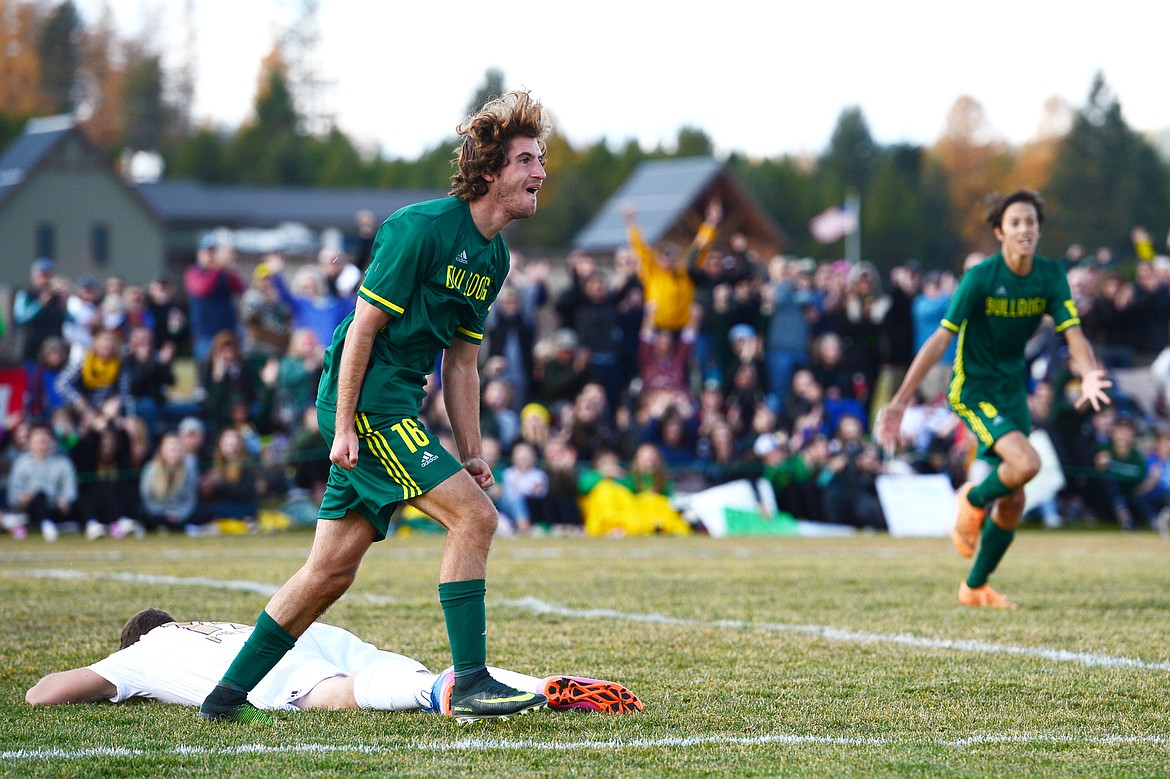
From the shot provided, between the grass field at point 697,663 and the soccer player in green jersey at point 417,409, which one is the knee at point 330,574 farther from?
the grass field at point 697,663

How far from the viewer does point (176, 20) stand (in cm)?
8012

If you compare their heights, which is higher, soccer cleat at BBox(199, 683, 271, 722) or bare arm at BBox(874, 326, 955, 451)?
bare arm at BBox(874, 326, 955, 451)

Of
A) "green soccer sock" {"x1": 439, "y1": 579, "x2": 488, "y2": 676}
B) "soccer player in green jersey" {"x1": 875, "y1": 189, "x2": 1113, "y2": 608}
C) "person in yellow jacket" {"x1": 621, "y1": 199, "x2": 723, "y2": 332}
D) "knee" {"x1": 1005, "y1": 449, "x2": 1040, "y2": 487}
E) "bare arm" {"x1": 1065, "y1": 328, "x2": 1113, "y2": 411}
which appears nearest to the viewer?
"green soccer sock" {"x1": 439, "y1": 579, "x2": 488, "y2": 676}

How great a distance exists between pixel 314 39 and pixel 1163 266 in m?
69.6

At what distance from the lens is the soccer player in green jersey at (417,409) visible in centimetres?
487

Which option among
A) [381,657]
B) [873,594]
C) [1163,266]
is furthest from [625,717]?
[1163,266]

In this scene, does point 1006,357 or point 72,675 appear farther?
point 1006,357

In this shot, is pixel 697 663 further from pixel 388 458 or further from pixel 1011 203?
pixel 1011 203

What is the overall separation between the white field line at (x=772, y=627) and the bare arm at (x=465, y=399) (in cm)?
258

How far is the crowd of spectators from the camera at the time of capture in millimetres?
15680

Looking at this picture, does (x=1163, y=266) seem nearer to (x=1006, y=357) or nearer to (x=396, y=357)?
(x=1006, y=357)

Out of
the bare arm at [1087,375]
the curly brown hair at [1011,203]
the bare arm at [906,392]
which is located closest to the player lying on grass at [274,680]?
the bare arm at [906,392]

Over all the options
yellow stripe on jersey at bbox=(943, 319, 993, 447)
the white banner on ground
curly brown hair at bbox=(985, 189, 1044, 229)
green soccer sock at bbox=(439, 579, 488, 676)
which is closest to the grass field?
green soccer sock at bbox=(439, 579, 488, 676)

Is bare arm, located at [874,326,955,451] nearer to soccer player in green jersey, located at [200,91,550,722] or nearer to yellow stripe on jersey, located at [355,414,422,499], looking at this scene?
soccer player in green jersey, located at [200,91,550,722]
